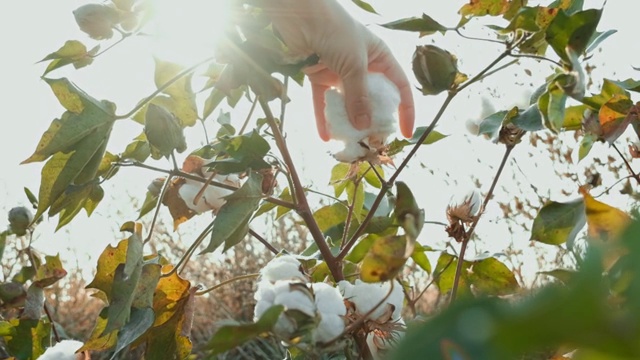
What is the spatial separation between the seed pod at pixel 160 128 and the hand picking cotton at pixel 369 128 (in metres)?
0.16

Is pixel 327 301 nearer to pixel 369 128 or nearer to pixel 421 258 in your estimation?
pixel 369 128

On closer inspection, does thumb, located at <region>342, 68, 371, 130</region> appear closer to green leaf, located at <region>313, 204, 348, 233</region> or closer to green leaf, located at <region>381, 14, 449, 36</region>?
green leaf, located at <region>381, 14, 449, 36</region>

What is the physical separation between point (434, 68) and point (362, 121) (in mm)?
96

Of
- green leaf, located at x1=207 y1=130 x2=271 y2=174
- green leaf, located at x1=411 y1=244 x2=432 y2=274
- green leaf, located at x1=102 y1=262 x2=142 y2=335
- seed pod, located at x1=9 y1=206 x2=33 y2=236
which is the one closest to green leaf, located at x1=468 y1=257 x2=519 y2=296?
green leaf, located at x1=411 y1=244 x2=432 y2=274

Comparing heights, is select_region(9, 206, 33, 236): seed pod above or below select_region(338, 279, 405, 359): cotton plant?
above

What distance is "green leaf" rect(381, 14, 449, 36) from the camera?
0.73 m

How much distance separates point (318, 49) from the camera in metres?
0.83

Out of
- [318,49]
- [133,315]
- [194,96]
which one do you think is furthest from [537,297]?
[194,96]

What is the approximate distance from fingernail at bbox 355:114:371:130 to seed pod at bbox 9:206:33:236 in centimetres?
68

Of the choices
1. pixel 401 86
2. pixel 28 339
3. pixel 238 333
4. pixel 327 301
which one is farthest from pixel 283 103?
pixel 28 339

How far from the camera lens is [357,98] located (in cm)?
78

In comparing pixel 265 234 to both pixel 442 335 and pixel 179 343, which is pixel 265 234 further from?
pixel 442 335

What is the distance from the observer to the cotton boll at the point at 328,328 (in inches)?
20.4

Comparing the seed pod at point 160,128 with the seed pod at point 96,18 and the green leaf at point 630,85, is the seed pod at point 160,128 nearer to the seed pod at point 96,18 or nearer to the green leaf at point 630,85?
the seed pod at point 96,18
